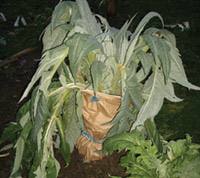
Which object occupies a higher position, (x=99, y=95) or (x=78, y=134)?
(x=99, y=95)

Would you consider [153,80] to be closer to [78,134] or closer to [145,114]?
[145,114]

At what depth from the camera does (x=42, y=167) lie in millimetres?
1756

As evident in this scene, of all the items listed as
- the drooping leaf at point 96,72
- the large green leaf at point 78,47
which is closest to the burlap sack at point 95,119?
the drooping leaf at point 96,72

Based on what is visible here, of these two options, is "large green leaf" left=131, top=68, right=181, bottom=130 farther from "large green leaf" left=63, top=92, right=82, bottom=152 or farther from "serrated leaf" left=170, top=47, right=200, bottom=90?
"large green leaf" left=63, top=92, right=82, bottom=152

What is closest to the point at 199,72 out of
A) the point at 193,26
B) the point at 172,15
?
the point at 193,26

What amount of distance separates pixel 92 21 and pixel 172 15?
2.46 metres

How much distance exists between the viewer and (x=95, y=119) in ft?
6.26

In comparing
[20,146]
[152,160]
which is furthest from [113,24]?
[152,160]

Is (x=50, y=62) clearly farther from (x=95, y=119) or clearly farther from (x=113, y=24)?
(x=113, y=24)

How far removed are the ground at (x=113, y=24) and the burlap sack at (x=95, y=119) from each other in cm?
7

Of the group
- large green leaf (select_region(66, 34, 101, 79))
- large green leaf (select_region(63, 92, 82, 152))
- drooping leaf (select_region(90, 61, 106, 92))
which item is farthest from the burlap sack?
large green leaf (select_region(66, 34, 101, 79))

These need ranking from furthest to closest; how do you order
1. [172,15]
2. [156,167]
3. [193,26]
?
1. [172,15]
2. [193,26]
3. [156,167]

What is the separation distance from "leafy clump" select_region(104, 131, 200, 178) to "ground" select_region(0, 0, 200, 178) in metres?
0.38

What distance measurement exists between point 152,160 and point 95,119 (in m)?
0.41
